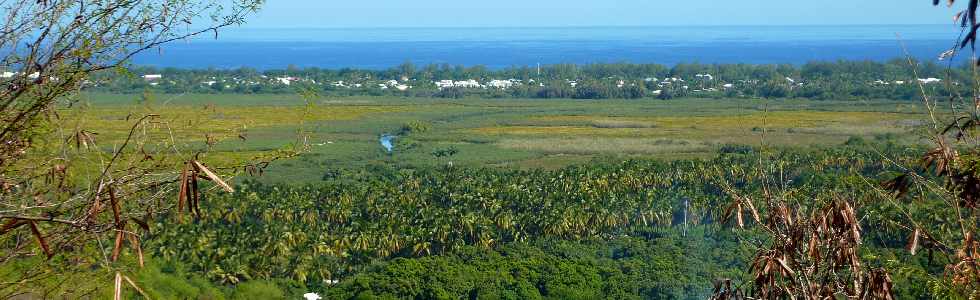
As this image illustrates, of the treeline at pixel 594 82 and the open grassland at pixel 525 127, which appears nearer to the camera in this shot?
the open grassland at pixel 525 127

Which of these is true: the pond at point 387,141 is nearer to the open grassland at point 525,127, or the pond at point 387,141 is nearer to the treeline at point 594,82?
the open grassland at point 525,127

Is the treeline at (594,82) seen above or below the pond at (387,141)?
above

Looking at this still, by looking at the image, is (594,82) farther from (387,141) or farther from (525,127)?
(387,141)

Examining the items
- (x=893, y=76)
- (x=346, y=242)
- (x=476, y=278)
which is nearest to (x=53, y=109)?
(x=476, y=278)

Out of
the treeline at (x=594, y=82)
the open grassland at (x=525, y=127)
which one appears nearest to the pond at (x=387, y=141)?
the open grassland at (x=525, y=127)

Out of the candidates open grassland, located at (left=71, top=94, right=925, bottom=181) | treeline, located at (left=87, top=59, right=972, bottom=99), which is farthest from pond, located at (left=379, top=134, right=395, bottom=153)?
treeline, located at (left=87, top=59, right=972, bottom=99)

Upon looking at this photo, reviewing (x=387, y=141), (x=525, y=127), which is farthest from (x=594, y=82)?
(x=387, y=141)

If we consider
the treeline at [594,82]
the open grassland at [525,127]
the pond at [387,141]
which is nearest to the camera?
the open grassland at [525,127]

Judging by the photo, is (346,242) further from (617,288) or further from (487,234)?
(617,288)
